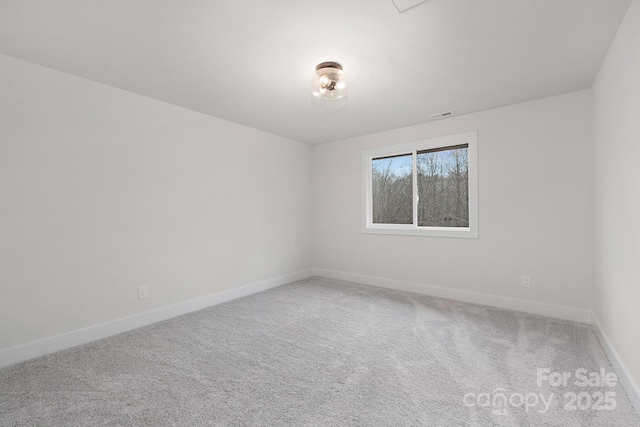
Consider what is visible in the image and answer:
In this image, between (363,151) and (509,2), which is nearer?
(509,2)

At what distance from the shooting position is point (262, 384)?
6.07ft

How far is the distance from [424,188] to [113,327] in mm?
3913

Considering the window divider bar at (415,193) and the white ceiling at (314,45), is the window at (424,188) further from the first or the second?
the white ceiling at (314,45)

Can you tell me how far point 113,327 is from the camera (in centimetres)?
262

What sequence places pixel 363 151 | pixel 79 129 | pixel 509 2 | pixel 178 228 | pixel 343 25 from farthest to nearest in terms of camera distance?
pixel 363 151
pixel 178 228
pixel 79 129
pixel 343 25
pixel 509 2

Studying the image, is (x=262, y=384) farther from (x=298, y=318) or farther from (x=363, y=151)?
(x=363, y=151)

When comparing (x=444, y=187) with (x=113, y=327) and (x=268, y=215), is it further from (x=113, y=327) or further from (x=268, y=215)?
(x=113, y=327)

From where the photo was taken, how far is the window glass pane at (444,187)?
12.0 feet

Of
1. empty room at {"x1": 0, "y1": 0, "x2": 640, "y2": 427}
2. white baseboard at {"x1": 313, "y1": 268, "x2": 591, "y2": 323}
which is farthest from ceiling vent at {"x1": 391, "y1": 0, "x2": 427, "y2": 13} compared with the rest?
white baseboard at {"x1": 313, "y1": 268, "x2": 591, "y2": 323}

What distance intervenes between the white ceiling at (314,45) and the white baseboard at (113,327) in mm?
2202

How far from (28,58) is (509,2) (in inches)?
132

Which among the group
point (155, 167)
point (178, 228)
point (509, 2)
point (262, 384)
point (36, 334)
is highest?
point (509, 2)

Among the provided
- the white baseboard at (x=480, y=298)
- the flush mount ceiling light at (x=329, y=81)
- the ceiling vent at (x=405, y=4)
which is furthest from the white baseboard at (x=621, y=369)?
the flush mount ceiling light at (x=329, y=81)

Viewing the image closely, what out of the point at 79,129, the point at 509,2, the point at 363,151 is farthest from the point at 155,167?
the point at 509,2
